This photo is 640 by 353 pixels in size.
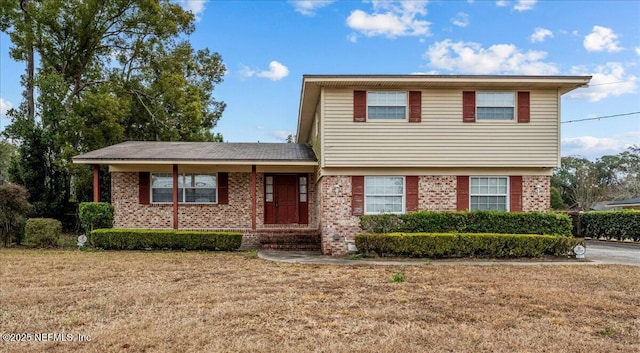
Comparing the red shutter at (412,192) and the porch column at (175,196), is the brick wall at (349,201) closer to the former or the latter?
the red shutter at (412,192)

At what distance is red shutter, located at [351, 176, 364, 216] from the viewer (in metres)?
Result: 13.5

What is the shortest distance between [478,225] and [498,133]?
2907 mm

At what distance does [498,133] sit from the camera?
13.5 meters

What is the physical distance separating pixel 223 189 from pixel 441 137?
26.4 ft

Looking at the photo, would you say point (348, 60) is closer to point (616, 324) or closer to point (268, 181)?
point (268, 181)

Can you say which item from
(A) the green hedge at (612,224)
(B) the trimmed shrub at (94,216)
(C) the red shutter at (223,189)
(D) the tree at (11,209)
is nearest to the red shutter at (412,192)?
(C) the red shutter at (223,189)

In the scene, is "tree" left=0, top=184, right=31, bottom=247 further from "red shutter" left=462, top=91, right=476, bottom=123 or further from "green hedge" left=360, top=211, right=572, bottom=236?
"red shutter" left=462, top=91, right=476, bottom=123

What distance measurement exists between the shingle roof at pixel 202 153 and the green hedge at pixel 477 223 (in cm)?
410

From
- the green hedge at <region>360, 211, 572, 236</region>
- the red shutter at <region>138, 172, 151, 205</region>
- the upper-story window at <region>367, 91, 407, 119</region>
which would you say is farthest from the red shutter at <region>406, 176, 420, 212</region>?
the red shutter at <region>138, 172, 151, 205</region>

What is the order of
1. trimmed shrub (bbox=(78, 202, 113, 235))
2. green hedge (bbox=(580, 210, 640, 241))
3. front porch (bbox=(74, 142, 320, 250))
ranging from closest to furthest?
1. trimmed shrub (bbox=(78, 202, 113, 235))
2. front porch (bbox=(74, 142, 320, 250))
3. green hedge (bbox=(580, 210, 640, 241))

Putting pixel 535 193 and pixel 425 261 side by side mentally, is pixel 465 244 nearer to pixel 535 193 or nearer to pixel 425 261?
pixel 425 261

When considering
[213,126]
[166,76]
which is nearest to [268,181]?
[166,76]

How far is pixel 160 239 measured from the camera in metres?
14.0

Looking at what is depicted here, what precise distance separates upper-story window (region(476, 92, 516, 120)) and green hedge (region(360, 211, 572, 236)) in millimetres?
2945
